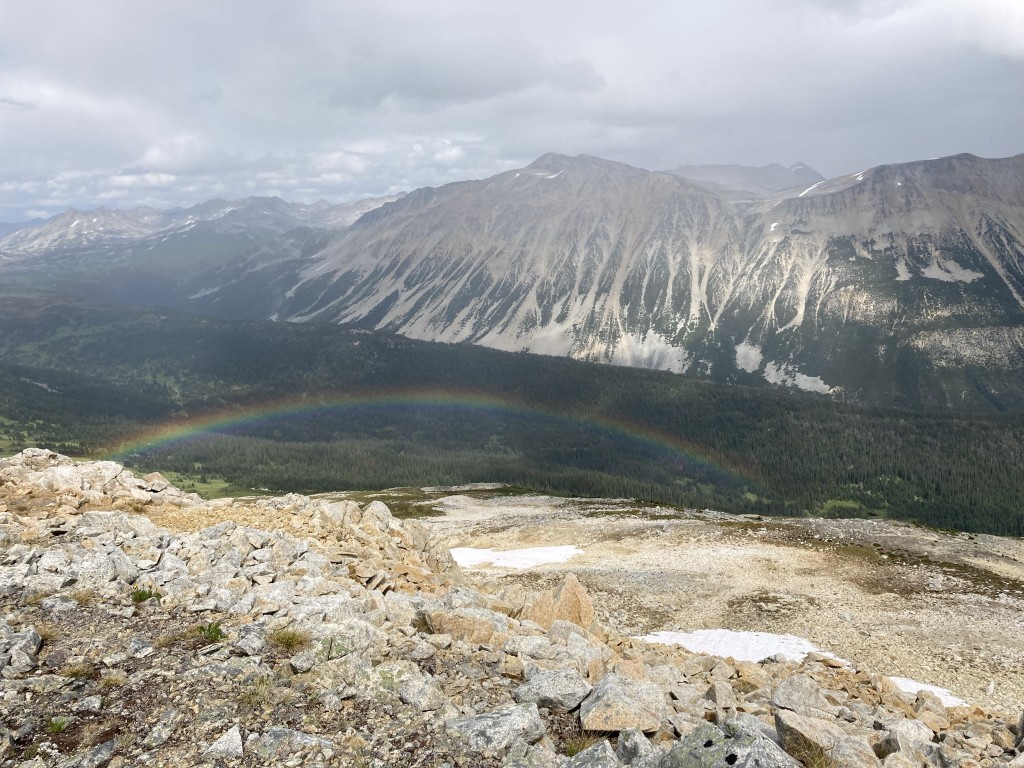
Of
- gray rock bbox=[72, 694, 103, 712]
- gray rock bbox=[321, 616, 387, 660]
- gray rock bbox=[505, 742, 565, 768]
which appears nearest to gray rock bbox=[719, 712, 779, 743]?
gray rock bbox=[505, 742, 565, 768]

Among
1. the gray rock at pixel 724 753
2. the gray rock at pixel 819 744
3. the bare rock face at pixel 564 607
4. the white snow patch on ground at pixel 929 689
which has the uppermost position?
the gray rock at pixel 724 753

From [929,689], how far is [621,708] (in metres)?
26.1

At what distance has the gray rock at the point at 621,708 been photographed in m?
11.8

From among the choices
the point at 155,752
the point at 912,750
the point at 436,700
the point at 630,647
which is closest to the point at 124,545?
the point at 155,752

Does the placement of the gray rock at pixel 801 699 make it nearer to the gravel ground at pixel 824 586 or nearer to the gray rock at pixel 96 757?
the gray rock at pixel 96 757

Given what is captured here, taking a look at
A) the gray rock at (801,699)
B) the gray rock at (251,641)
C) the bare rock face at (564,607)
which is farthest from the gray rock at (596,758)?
the bare rock face at (564,607)

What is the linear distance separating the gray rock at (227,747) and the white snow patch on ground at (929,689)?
96.2 ft

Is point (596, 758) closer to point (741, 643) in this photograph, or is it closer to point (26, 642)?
point (26, 642)

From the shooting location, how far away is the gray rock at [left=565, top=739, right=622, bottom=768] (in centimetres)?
1019

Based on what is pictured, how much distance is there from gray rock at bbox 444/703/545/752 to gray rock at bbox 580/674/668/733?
3.52 feet

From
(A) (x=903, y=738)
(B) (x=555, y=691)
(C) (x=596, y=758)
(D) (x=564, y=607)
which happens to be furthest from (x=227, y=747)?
(D) (x=564, y=607)

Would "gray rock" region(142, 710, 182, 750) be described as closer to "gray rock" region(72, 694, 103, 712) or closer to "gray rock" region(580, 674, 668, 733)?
"gray rock" region(72, 694, 103, 712)

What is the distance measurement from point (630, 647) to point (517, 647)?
9.98m

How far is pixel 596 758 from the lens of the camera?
1033cm
